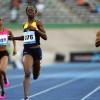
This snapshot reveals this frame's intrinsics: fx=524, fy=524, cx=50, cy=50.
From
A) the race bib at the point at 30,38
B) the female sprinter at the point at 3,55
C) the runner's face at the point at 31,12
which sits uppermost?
the runner's face at the point at 31,12

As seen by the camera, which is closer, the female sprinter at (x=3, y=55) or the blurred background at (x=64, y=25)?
the female sprinter at (x=3, y=55)

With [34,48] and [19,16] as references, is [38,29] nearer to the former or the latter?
[34,48]

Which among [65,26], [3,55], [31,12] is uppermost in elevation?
[31,12]

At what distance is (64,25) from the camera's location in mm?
32562

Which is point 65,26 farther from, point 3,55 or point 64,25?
point 3,55

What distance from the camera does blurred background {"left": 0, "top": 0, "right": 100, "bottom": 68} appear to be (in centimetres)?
3206

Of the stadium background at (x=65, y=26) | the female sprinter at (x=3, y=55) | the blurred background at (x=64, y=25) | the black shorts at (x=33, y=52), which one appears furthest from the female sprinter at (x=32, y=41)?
the blurred background at (x=64, y=25)

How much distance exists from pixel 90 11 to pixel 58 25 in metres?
2.31

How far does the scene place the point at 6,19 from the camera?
32.9 m

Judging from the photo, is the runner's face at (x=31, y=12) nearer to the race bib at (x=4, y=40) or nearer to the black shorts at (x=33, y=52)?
the black shorts at (x=33, y=52)

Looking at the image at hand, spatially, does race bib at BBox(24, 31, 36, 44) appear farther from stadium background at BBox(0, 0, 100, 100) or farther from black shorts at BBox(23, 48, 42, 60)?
stadium background at BBox(0, 0, 100, 100)

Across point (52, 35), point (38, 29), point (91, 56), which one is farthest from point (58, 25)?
point (38, 29)

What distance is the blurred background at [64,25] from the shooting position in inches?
1262

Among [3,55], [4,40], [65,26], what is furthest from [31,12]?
[65,26]
